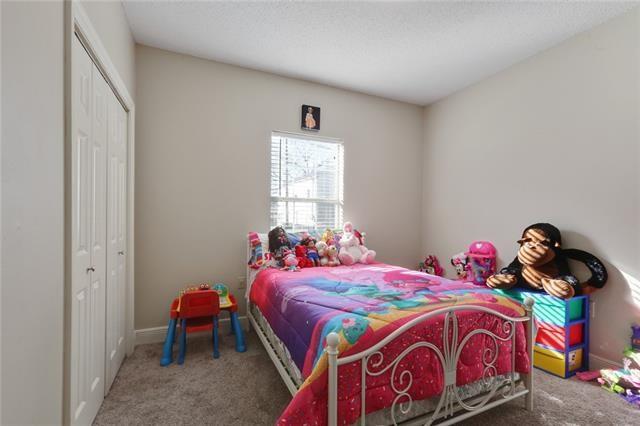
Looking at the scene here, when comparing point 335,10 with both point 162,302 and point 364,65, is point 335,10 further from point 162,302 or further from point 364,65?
point 162,302

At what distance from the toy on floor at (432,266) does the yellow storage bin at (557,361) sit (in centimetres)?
142

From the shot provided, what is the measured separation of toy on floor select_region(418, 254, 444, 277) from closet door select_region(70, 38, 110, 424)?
3.39 meters

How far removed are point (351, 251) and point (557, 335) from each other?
1.80m

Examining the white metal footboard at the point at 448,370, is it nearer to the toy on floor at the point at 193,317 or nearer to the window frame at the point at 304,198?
the toy on floor at the point at 193,317

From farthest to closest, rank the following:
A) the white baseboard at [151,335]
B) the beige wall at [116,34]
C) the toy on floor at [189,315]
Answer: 1. the white baseboard at [151,335]
2. the toy on floor at [189,315]
3. the beige wall at [116,34]

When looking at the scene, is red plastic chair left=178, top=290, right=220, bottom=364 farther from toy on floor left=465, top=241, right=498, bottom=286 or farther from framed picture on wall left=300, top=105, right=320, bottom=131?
toy on floor left=465, top=241, right=498, bottom=286

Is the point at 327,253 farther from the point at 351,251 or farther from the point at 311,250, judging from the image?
the point at 351,251

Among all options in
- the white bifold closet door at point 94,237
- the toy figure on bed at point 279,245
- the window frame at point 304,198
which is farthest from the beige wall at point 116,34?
the toy figure on bed at point 279,245

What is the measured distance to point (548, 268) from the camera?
2389mm

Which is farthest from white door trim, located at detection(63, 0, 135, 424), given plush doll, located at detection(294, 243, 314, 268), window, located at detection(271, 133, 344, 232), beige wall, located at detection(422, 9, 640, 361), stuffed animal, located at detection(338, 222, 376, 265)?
beige wall, located at detection(422, 9, 640, 361)

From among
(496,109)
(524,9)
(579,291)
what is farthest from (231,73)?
(579,291)

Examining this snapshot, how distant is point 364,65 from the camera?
9.66 feet

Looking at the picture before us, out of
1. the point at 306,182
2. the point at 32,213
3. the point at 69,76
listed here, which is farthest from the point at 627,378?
the point at 69,76

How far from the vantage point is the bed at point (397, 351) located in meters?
1.17
